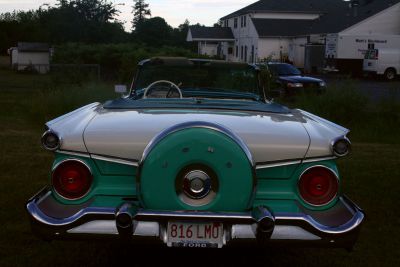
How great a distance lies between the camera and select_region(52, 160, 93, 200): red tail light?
391 cm

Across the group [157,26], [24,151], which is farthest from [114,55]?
[157,26]

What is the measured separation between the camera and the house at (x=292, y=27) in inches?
1882

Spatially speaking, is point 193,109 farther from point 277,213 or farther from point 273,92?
point 273,92

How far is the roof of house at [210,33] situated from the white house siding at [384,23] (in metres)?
22.0

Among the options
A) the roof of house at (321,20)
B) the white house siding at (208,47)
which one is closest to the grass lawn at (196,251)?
the roof of house at (321,20)

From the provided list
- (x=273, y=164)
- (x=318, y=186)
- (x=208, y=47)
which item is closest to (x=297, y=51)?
(x=208, y=47)

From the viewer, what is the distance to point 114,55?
33.0m

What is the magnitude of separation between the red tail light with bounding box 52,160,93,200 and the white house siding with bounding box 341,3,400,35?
46.2 m

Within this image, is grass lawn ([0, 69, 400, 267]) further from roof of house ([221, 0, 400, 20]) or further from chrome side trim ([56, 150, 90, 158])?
roof of house ([221, 0, 400, 20])

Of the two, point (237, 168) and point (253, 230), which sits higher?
point (237, 168)

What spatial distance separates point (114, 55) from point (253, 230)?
30087 millimetres

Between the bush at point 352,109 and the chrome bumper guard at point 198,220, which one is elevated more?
the chrome bumper guard at point 198,220

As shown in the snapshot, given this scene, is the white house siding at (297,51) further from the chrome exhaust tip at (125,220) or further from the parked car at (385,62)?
the chrome exhaust tip at (125,220)

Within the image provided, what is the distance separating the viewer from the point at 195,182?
3.66 meters
